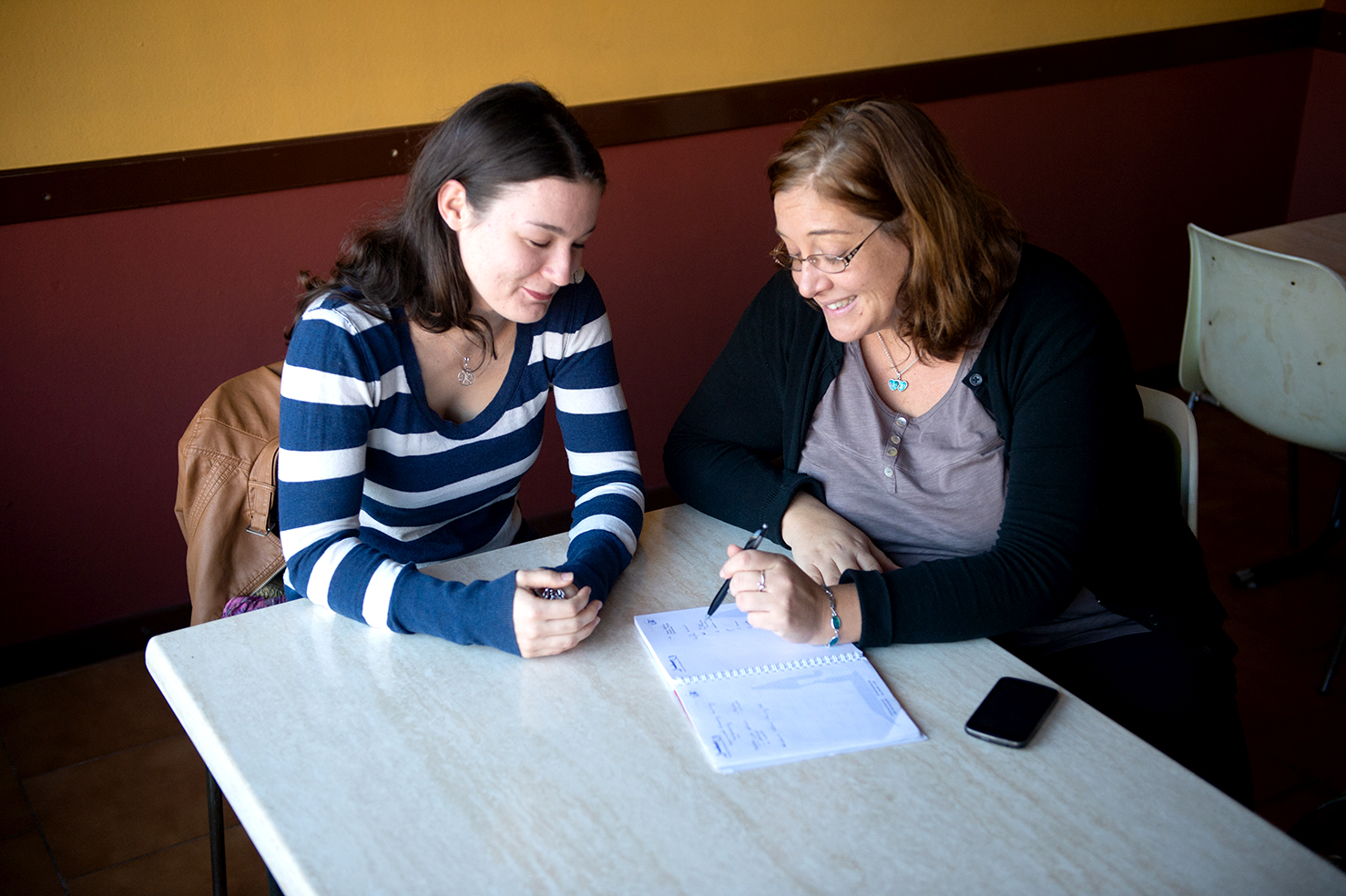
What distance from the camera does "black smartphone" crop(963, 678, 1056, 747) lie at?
1.06 meters

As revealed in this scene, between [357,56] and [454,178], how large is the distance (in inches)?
47.8

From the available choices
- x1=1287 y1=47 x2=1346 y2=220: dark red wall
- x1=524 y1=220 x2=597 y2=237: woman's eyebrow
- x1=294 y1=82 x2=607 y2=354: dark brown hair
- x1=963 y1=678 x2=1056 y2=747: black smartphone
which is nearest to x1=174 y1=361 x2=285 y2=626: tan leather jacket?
x1=294 y1=82 x2=607 y2=354: dark brown hair

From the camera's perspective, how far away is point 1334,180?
3.81m

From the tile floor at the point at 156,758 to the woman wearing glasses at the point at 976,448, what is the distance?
867 millimetres

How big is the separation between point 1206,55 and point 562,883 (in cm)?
364

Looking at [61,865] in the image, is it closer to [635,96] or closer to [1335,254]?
[635,96]

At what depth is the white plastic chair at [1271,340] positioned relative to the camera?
2.22 meters

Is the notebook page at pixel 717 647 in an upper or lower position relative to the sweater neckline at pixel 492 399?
lower

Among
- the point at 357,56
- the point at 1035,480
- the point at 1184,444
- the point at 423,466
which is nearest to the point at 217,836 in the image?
the point at 423,466

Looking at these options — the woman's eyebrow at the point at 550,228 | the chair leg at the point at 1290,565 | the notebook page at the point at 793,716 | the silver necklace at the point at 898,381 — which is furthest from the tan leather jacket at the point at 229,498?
the chair leg at the point at 1290,565

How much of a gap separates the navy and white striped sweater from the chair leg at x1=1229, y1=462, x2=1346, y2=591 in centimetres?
192

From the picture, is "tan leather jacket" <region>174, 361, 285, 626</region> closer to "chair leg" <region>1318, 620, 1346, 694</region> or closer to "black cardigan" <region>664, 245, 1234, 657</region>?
→ "black cardigan" <region>664, 245, 1234, 657</region>

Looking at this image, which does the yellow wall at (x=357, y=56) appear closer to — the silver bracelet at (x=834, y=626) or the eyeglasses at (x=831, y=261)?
the eyeglasses at (x=831, y=261)

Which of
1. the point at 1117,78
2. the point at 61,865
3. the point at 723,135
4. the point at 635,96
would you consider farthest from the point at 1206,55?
the point at 61,865
